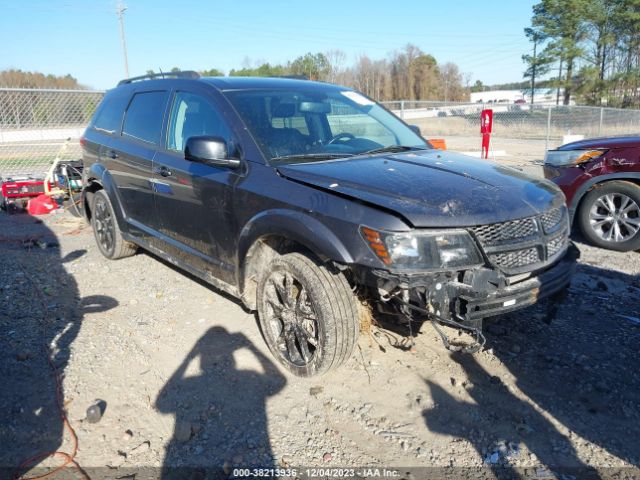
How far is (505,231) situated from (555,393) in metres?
1.09

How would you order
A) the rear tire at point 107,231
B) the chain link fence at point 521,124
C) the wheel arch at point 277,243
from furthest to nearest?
the chain link fence at point 521,124, the rear tire at point 107,231, the wheel arch at point 277,243

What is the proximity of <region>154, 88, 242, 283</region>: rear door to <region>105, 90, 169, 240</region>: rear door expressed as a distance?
180 mm

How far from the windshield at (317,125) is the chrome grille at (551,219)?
124 centimetres

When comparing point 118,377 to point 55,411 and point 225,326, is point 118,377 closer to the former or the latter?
point 55,411

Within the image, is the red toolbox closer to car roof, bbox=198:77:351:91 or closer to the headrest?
car roof, bbox=198:77:351:91

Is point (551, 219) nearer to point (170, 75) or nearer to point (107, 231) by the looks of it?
point (170, 75)

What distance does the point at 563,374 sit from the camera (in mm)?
3297

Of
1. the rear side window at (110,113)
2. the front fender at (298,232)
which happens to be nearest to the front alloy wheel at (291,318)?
the front fender at (298,232)

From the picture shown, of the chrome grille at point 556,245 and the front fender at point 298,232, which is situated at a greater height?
the front fender at point 298,232

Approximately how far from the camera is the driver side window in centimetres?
375

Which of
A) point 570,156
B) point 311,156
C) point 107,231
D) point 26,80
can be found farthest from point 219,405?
point 26,80

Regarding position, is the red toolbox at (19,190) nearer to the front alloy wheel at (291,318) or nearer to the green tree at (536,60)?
the front alloy wheel at (291,318)

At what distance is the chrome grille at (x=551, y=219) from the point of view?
Answer: 3.07 meters

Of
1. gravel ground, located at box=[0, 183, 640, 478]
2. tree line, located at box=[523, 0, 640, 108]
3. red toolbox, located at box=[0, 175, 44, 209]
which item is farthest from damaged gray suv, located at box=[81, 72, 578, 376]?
tree line, located at box=[523, 0, 640, 108]
